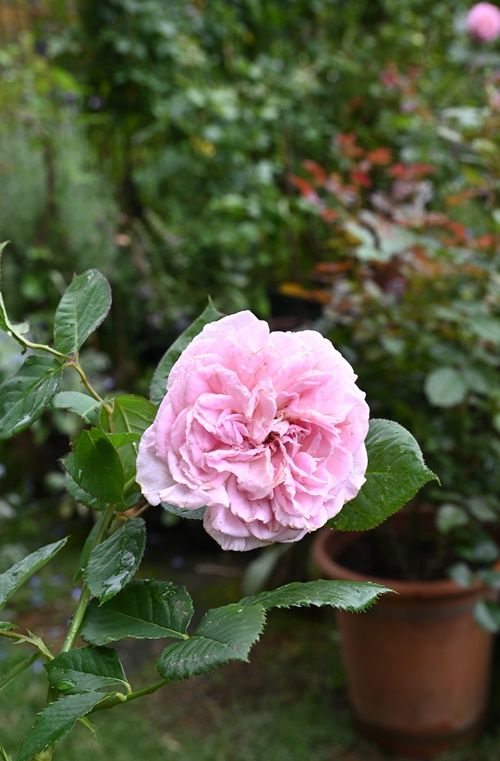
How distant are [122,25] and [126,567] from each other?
3106mm

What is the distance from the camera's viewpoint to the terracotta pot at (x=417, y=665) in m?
1.88

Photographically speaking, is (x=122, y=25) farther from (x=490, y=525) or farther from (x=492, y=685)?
(x=492, y=685)

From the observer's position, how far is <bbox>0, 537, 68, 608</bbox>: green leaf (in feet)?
1.56

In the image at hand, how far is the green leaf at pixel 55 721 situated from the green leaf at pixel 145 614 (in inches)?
1.4

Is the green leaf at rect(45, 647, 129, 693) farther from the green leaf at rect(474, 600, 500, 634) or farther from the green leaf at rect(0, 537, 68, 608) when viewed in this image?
the green leaf at rect(474, 600, 500, 634)

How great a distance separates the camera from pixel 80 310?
56 cm

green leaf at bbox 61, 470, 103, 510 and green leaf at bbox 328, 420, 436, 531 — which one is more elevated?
green leaf at bbox 328, 420, 436, 531

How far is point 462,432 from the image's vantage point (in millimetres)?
1906

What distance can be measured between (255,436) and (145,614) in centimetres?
11

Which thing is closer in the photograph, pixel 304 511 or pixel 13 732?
pixel 304 511

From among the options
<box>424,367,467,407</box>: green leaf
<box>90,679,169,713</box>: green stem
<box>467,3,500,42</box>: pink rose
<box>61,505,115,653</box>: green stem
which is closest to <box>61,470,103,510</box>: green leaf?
<box>61,505,115,653</box>: green stem

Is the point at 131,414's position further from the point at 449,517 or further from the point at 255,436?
the point at 449,517

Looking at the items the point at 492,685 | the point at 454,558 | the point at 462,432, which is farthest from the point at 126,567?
the point at 492,685

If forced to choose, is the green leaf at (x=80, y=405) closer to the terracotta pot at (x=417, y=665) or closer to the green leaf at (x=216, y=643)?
the green leaf at (x=216, y=643)
